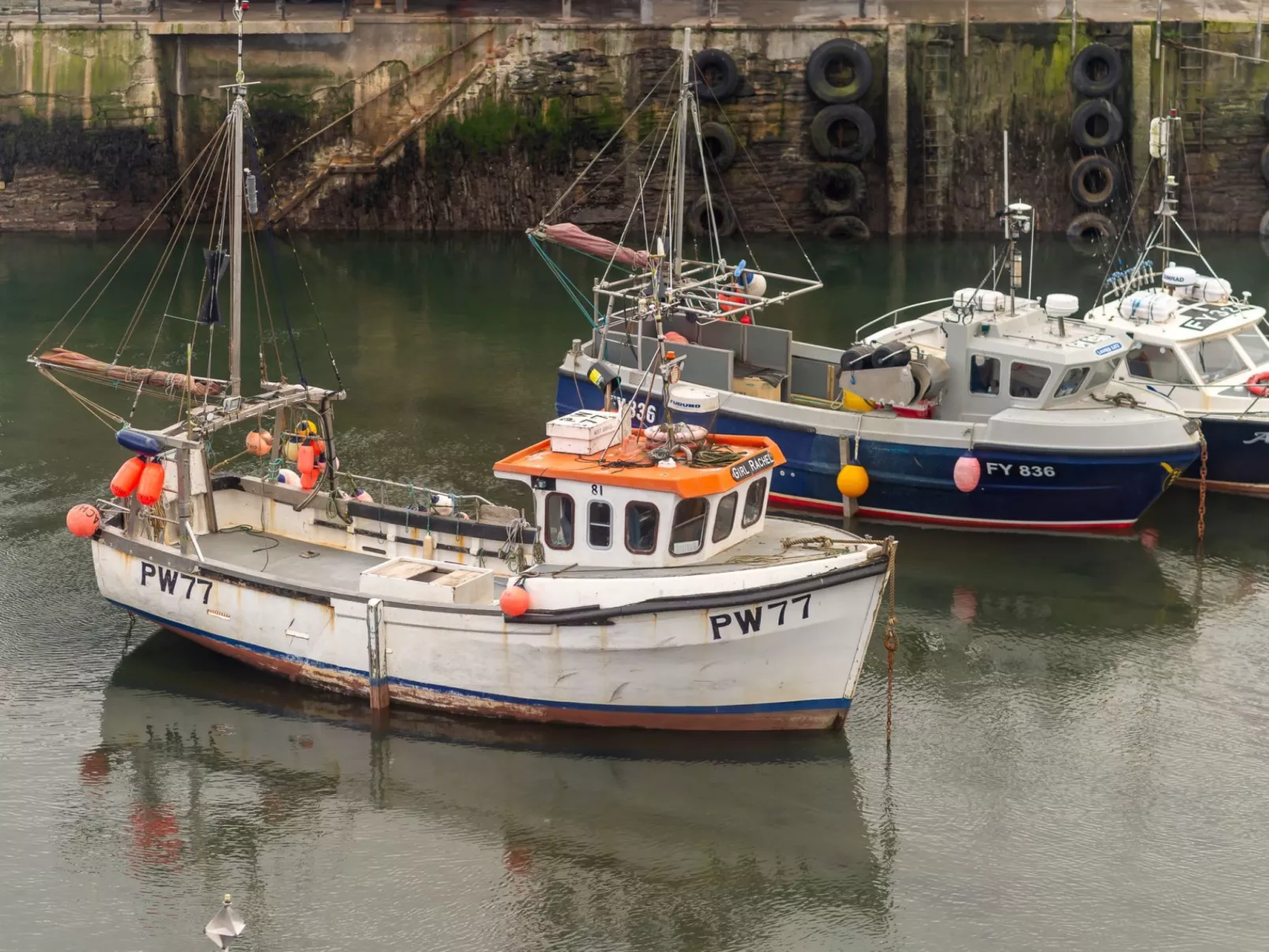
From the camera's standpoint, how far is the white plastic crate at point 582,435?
1435 centimetres

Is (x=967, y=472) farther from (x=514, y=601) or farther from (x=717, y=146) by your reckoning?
(x=717, y=146)

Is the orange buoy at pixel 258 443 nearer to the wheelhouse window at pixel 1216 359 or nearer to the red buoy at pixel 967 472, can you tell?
the red buoy at pixel 967 472

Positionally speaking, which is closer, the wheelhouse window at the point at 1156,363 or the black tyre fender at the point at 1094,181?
the wheelhouse window at the point at 1156,363

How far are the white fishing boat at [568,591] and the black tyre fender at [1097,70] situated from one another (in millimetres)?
20163

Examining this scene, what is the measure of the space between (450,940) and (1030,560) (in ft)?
28.2

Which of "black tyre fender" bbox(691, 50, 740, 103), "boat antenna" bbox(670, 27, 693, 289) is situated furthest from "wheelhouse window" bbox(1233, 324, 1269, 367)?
"black tyre fender" bbox(691, 50, 740, 103)

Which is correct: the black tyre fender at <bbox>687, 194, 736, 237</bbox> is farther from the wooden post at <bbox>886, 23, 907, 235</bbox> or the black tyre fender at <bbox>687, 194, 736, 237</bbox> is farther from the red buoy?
the red buoy

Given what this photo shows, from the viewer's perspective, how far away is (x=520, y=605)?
1358cm

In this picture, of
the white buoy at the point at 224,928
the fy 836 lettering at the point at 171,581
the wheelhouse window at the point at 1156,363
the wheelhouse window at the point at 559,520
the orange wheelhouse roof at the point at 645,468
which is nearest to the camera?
the white buoy at the point at 224,928

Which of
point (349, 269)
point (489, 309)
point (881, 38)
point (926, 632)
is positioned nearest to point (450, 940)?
point (926, 632)

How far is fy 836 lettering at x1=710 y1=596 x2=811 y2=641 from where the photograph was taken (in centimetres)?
1344

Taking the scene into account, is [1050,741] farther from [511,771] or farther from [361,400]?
[361,400]

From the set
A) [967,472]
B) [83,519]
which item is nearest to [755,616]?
[967,472]

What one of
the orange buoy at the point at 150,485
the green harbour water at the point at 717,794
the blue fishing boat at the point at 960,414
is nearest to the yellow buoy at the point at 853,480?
the blue fishing boat at the point at 960,414
